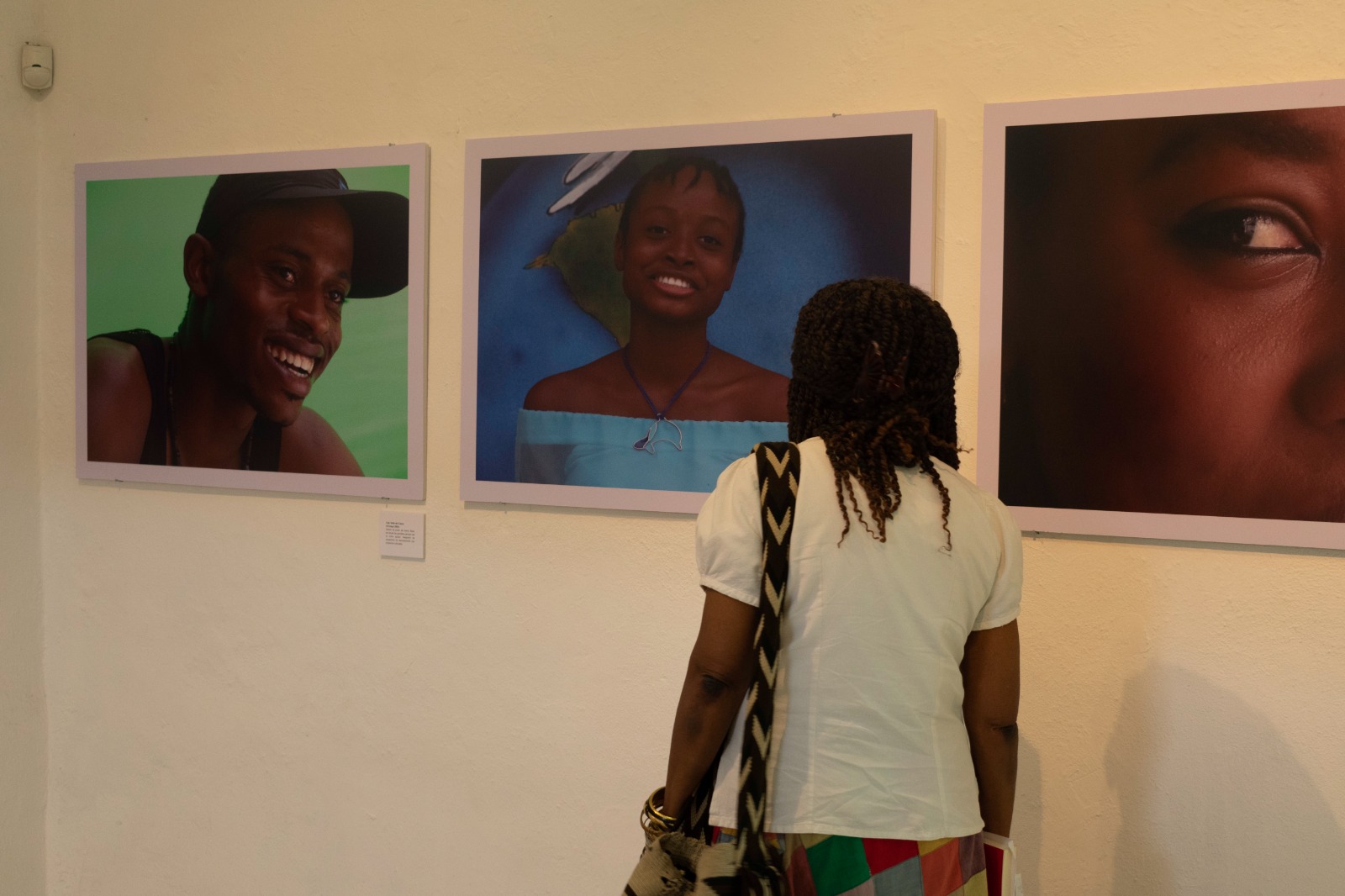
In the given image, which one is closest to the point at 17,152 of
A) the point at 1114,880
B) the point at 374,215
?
the point at 374,215

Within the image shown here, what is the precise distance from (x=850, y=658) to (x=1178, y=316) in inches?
40.9

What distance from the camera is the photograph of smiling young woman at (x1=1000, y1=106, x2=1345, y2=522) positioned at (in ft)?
6.02

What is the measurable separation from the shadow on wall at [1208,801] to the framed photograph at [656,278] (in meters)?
0.92

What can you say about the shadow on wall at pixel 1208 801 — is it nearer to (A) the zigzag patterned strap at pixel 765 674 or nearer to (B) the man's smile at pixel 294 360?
(A) the zigzag patterned strap at pixel 765 674

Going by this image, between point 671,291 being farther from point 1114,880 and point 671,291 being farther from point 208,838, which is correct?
point 208,838

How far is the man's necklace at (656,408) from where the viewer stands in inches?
86.0

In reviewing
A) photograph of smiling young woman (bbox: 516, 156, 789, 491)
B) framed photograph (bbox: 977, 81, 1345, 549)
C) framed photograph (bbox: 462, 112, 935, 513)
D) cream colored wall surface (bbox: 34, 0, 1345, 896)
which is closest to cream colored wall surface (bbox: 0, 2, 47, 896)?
cream colored wall surface (bbox: 34, 0, 1345, 896)

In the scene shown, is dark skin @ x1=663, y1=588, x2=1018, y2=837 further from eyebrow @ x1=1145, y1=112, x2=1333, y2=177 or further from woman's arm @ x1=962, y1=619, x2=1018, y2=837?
eyebrow @ x1=1145, y1=112, x2=1333, y2=177

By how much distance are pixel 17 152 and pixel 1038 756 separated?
2.92 metres

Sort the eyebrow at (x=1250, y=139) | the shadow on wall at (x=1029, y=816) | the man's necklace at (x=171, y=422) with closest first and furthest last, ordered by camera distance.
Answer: the eyebrow at (x=1250, y=139) → the shadow on wall at (x=1029, y=816) → the man's necklace at (x=171, y=422)

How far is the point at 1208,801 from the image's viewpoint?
194 cm

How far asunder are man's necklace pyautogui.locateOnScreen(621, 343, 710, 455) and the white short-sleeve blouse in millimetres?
812

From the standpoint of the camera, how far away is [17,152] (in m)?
2.72

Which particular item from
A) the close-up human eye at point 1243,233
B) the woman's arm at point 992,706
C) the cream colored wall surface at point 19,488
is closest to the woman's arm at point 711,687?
the woman's arm at point 992,706
